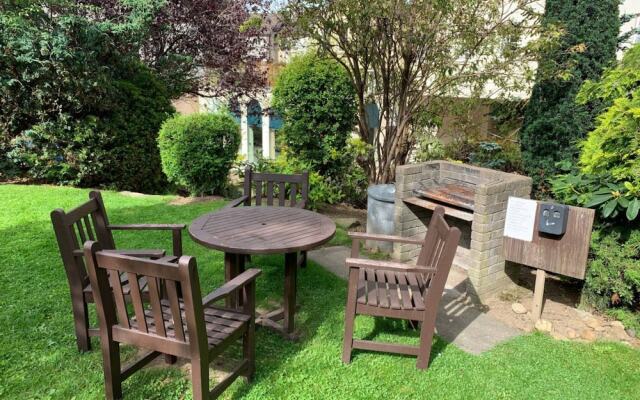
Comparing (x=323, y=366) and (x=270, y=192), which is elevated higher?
(x=270, y=192)

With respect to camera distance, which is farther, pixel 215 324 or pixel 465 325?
pixel 465 325

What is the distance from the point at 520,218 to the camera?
12.5 feet

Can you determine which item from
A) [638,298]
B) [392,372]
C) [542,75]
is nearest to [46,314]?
[392,372]

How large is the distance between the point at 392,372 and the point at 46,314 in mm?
2823

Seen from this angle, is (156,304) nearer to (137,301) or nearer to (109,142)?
(137,301)

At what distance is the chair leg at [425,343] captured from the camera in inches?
117

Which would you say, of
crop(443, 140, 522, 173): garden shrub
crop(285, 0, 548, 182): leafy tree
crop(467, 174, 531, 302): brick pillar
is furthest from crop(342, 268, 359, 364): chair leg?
crop(443, 140, 522, 173): garden shrub

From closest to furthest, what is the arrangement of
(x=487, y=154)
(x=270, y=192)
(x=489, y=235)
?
(x=489, y=235) → (x=270, y=192) → (x=487, y=154)

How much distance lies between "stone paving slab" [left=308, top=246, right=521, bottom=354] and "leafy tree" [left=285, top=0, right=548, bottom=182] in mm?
2920

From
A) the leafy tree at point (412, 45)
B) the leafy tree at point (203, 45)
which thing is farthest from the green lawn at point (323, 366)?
the leafy tree at point (203, 45)

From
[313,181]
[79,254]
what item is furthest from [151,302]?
[313,181]

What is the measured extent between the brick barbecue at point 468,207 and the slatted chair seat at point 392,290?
971 millimetres

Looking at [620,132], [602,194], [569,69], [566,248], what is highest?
[569,69]

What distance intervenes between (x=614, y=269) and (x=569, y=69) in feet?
10.2
